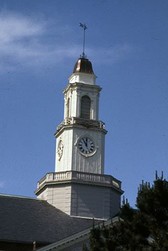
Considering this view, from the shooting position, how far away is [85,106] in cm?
6588

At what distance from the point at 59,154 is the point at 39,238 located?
41.0ft

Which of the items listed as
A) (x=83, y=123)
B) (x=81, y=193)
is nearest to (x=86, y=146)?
(x=83, y=123)

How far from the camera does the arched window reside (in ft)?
214

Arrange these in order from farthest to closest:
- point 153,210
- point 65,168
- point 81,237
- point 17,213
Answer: point 65,168 → point 17,213 → point 81,237 → point 153,210

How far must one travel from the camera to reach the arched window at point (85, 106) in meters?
65.4

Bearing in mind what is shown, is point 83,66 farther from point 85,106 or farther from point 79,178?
point 79,178

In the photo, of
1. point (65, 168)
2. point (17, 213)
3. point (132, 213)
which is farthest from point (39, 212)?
point (132, 213)

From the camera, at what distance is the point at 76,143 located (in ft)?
209

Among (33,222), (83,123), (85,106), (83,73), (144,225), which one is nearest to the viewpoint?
(144,225)

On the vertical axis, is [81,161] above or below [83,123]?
below

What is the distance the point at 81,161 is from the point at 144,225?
91.2 ft

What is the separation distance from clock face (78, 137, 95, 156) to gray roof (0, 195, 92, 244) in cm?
597

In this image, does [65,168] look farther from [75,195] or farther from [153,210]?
[153,210]

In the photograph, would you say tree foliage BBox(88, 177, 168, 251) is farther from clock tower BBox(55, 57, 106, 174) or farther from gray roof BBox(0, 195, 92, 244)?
clock tower BBox(55, 57, 106, 174)
